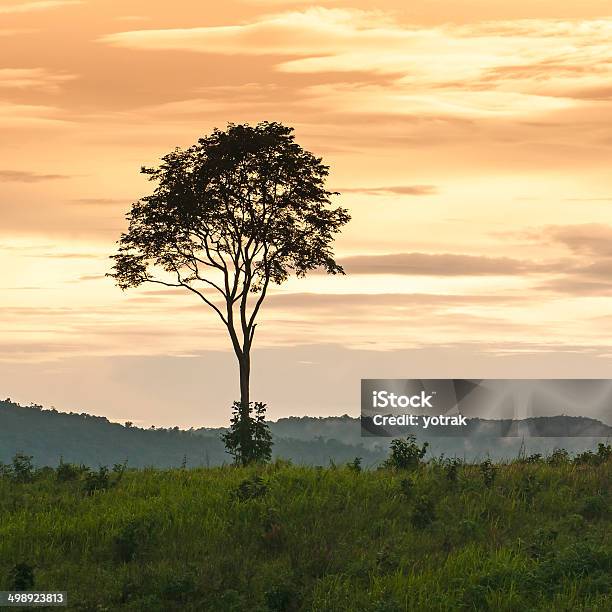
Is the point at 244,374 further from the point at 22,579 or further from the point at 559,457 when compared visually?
the point at 22,579

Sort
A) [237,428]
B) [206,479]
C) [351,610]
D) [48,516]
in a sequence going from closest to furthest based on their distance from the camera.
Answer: [351,610], [48,516], [206,479], [237,428]

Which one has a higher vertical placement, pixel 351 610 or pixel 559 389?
pixel 559 389

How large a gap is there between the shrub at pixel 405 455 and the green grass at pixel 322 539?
505mm

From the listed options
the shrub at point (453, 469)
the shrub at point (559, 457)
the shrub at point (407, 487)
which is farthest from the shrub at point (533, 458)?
the shrub at point (407, 487)

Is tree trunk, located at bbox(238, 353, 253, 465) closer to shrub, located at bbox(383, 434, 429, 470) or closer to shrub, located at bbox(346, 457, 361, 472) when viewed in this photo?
shrub, located at bbox(346, 457, 361, 472)

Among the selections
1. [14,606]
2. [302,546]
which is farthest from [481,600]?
[14,606]

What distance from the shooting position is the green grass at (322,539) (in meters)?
20.7

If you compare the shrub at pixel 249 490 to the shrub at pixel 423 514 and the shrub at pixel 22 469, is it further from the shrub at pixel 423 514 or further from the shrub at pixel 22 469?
the shrub at pixel 22 469

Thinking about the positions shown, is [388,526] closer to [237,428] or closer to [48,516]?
[48,516]

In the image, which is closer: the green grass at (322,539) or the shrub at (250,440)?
the green grass at (322,539)

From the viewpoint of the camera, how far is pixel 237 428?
35375 mm

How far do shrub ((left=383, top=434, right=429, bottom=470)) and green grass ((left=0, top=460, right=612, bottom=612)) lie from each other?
0.50 meters

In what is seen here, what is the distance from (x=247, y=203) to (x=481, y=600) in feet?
82.1

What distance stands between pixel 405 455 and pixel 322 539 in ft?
23.7
